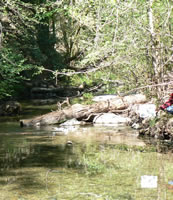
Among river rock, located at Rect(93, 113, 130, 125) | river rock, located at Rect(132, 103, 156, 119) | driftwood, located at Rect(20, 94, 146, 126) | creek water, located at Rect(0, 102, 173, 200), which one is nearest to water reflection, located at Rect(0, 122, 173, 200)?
creek water, located at Rect(0, 102, 173, 200)

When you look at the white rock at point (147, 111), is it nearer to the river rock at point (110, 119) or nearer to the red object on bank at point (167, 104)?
the red object on bank at point (167, 104)

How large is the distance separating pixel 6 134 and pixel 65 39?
1780 centimetres

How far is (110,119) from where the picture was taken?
14.3 meters

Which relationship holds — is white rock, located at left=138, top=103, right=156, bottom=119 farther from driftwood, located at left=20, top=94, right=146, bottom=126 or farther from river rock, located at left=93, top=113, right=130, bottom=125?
driftwood, located at left=20, top=94, right=146, bottom=126

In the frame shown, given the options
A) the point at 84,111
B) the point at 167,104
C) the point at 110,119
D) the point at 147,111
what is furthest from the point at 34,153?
the point at 84,111

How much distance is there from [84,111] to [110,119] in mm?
1087

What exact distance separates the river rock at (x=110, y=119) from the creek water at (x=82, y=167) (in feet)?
9.15

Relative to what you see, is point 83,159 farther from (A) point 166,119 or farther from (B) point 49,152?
(A) point 166,119

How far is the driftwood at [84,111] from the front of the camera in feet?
47.6

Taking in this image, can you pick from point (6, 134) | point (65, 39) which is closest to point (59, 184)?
point (6, 134)

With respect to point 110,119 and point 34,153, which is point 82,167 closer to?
point 34,153

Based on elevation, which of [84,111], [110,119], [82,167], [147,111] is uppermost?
[84,111]

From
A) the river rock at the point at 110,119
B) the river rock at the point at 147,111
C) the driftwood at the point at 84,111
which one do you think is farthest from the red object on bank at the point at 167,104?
the driftwood at the point at 84,111

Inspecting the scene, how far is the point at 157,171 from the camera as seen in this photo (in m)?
6.39
